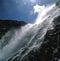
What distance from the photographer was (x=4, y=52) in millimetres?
34500

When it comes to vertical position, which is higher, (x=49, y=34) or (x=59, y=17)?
(x=59, y=17)

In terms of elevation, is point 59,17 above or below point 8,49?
below

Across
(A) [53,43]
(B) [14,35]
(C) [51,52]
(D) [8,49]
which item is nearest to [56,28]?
(A) [53,43]

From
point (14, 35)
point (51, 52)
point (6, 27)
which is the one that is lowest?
point (51, 52)

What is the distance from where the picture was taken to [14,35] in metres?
41.1

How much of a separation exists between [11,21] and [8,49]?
34.6 feet

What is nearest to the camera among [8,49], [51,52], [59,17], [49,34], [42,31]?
[51,52]

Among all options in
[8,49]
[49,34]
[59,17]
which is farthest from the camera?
[8,49]

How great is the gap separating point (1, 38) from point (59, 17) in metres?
21.0

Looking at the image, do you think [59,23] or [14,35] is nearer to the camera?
[59,23]

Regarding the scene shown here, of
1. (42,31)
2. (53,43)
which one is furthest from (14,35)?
(53,43)

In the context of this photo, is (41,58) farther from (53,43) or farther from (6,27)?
(6,27)

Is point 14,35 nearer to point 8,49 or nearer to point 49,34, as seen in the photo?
point 8,49

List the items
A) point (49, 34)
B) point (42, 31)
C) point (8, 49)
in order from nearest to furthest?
point (49, 34), point (42, 31), point (8, 49)
